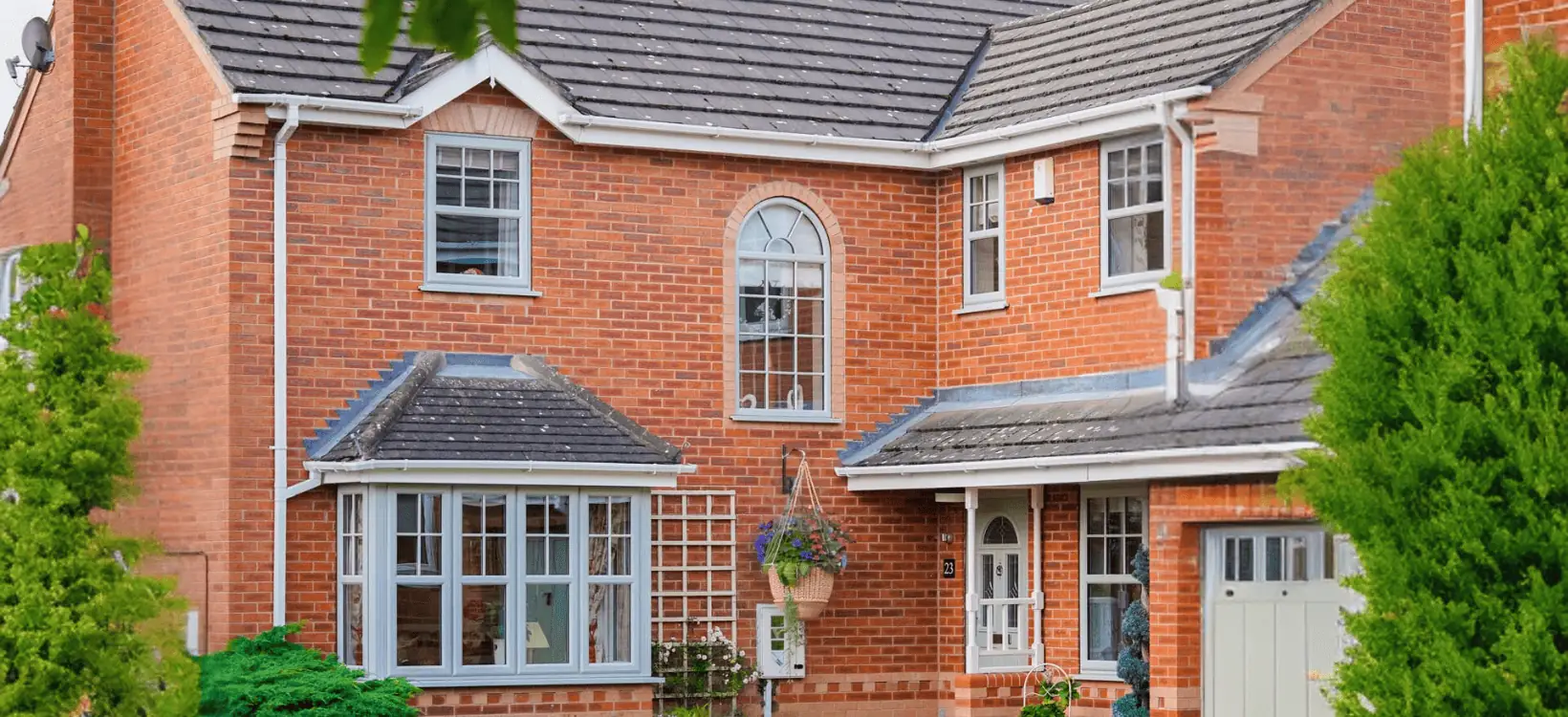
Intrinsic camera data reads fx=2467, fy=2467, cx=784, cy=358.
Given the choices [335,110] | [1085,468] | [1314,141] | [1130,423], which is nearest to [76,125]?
[335,110]

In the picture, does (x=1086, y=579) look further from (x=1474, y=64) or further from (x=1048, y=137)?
(x=1474, y=64)

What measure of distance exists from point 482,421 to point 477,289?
50.2 inches

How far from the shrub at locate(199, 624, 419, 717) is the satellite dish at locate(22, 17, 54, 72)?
20.0 ft

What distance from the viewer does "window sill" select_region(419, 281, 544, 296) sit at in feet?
67.1

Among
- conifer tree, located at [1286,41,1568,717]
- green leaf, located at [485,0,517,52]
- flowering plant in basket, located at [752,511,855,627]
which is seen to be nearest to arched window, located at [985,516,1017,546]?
flowering plant in basket, located at [752,511,855,627]

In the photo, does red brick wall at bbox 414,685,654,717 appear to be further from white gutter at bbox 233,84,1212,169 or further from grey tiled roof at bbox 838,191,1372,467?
white gutter at bbox 233,84,1212,169

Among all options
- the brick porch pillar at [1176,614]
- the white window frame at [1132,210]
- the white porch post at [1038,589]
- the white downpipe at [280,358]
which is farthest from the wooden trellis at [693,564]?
the brick porch pillar at [1176,614]

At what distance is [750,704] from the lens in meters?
21.5

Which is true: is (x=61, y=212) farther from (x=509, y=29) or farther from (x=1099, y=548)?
(x=509, y=29)

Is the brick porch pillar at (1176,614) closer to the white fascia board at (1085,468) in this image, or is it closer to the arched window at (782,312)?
the white fascia board at (1085,468)

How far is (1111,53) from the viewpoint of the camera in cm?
2178

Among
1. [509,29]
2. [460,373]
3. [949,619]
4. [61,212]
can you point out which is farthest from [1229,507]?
[509,29]

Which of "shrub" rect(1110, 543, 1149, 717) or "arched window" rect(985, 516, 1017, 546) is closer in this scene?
"shrub" rect(1110, 543, 1149, 717)

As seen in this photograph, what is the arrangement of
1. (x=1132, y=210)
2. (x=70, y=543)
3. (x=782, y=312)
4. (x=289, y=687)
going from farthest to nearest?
(x=782, y=312), (x=1132, y=210), (x=289, y=687), (x=70, y=543)
